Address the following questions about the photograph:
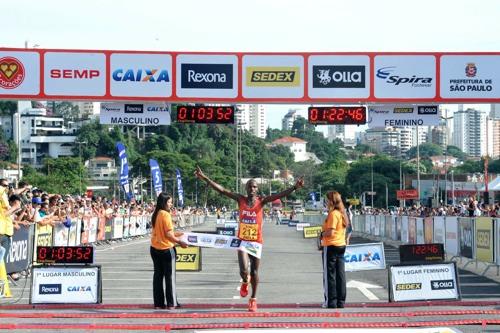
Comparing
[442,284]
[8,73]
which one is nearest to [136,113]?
[8,73]

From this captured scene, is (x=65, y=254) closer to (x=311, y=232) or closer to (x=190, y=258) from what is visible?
(x=190, y=258)

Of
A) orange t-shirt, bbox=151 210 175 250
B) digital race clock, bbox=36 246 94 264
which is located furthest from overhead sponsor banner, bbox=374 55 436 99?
digital race clock, bbox=36 246 94 264

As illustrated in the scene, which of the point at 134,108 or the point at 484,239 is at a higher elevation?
the point at 134,108

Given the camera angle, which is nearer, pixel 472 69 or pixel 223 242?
pixel 223 242

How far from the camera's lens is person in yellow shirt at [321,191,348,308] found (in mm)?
14789

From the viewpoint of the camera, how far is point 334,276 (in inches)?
584

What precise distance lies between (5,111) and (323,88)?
159 meters

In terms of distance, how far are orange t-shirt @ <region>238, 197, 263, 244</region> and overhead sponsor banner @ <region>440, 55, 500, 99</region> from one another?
9.28 m

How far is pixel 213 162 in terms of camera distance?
123m

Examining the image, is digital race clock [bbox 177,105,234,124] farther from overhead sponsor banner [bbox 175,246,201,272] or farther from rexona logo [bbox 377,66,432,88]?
overhead sponsor banner [bbox 175,246,201,272]

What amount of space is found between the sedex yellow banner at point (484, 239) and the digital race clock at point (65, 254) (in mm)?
10452

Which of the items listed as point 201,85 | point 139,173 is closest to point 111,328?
point 201,85

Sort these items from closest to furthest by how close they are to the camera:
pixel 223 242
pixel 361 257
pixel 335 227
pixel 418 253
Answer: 1. pixel 335 227
2. pixel 223 242
3. pixel 418 253
4. pixel 361 257

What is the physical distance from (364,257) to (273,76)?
20.7 feet
